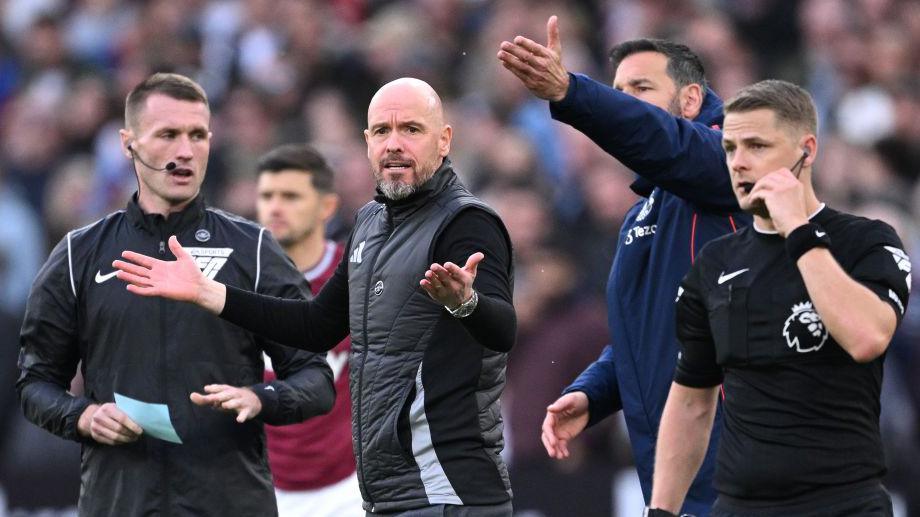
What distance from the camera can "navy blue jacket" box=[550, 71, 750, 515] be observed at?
5430 millimetres

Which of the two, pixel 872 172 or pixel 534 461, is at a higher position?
pixel 872 172

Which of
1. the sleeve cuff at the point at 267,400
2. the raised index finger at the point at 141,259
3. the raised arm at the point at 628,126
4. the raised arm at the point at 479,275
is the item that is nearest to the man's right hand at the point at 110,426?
the sleeve cuff at the point at 267,400

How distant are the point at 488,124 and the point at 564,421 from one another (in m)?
6.51

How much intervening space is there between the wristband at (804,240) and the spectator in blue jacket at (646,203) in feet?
3.02

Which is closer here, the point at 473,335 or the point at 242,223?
the point at 473,335

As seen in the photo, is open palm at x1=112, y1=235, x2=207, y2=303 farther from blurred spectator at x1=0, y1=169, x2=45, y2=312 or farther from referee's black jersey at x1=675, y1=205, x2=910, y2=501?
blurred spectator at x1=0, y1=169, x2=45, y2=312

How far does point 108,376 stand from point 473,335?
159cm

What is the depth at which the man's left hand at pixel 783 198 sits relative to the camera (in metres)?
4.71

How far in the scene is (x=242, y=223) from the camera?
6.22 metres

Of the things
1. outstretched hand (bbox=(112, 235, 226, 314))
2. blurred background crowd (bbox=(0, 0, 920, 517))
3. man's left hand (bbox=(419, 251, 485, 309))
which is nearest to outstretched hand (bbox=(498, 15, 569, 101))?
man's left hand (bbox=(419, 251, 485, 309))

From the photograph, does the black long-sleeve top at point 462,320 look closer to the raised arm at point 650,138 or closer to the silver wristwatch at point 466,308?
the silver wristwatch at point 466,308

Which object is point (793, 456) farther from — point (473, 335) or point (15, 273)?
point (15, 273)

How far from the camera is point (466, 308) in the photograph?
496cm

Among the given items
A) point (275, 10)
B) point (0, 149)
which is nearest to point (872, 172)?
point (275, 10)
